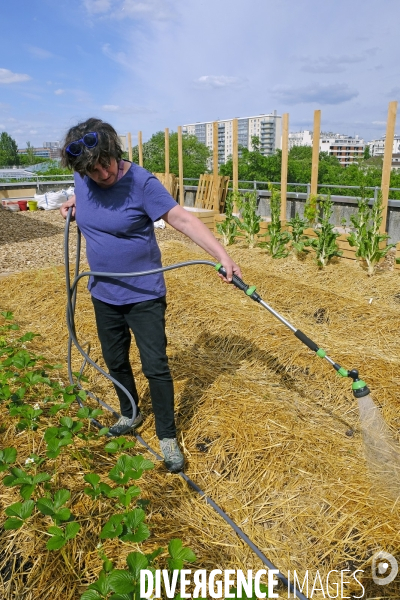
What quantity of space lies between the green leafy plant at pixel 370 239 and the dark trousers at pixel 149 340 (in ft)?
14.3

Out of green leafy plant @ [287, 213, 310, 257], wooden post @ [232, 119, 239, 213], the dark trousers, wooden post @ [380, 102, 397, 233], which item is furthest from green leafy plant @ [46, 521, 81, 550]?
wooden post @ [232, 119, 239, 213]

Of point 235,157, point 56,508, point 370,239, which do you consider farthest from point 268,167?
point 56,508

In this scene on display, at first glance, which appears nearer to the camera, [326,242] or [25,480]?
[25,480]

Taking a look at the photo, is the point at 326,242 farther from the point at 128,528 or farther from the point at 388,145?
the point at 128,528

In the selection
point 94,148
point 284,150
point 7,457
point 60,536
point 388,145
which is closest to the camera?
point 60,536

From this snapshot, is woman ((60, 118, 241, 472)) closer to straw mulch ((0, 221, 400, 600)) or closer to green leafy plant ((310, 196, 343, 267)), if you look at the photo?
straw mulch ((0, 221, 400, 600))

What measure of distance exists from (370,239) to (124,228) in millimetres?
4594

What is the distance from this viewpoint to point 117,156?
2014 mm

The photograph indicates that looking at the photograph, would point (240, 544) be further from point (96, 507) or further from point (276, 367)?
point (276, 367)

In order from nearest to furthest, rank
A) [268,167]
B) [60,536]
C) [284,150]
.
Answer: [60,536] < [284,150] < [268,167]

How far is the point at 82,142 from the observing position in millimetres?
1896

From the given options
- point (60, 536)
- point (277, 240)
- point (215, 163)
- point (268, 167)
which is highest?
point (268, 167)

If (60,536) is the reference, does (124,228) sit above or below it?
above

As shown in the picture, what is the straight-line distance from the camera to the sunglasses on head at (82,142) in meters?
1.88
